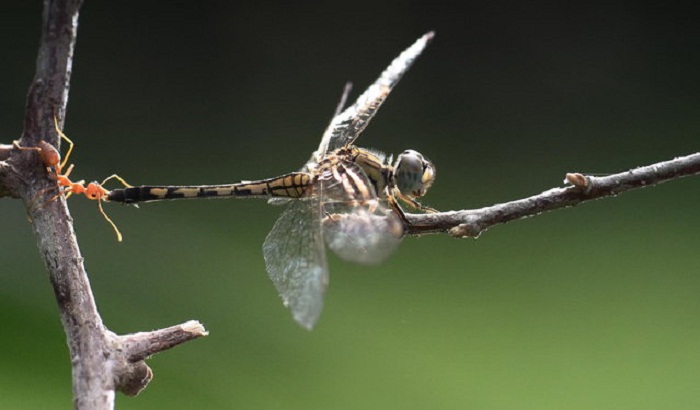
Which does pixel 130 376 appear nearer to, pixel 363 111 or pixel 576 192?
pixel 576 192

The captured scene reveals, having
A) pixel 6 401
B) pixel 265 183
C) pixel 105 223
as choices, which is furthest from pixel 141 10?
pixel 265 183

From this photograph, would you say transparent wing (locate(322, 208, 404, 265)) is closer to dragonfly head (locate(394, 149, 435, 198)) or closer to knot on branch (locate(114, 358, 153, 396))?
dragonfly head (locate(394, 149, 435, 198))

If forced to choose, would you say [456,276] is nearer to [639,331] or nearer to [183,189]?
[639,331]

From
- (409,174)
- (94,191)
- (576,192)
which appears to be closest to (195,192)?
(94,191)

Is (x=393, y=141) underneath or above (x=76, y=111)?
underneath

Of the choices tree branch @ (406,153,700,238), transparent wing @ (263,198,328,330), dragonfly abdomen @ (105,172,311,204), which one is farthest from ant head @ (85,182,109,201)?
tree branch @ (406,153,700,238)

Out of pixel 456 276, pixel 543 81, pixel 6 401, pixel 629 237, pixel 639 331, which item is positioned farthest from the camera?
pixel 543 81

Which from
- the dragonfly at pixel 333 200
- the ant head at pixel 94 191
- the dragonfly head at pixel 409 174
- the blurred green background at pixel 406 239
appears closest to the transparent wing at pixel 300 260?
the dragonfly at pixel 333 200
